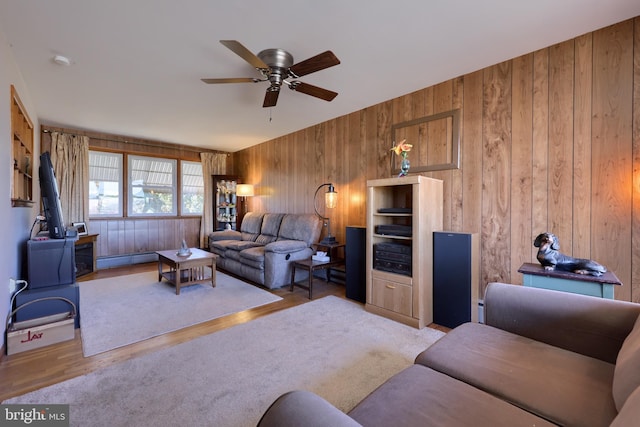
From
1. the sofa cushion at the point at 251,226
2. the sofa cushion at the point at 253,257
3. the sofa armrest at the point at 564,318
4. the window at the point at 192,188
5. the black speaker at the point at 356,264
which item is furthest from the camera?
the window at the point at 192,188


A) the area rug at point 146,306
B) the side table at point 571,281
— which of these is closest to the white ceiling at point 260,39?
the side table at point 571,281

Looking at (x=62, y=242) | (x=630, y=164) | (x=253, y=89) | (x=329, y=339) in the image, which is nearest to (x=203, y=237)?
(x=62, y=242)

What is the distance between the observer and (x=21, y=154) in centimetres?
319

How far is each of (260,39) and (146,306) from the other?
3033 millimetres

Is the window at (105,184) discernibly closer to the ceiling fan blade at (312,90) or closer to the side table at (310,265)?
the side table at (310,265)

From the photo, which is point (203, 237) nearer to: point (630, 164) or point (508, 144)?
point (508, 144)

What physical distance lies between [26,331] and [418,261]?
10.9 feet

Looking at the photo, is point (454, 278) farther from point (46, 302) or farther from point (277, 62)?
point (46, 302)

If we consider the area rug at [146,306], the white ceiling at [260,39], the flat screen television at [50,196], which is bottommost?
the area rug at [146,306]

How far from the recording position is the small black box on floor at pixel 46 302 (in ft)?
7.91

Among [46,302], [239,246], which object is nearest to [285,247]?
[239,246]

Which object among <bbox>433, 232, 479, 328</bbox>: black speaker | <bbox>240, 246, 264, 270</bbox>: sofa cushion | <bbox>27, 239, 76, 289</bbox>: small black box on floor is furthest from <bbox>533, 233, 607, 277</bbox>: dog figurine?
<bbox>27, 239, 76, 289</bbox>: small black box on floor

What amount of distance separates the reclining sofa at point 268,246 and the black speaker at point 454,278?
78.2 inches

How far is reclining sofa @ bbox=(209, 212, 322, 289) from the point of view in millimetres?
3879
